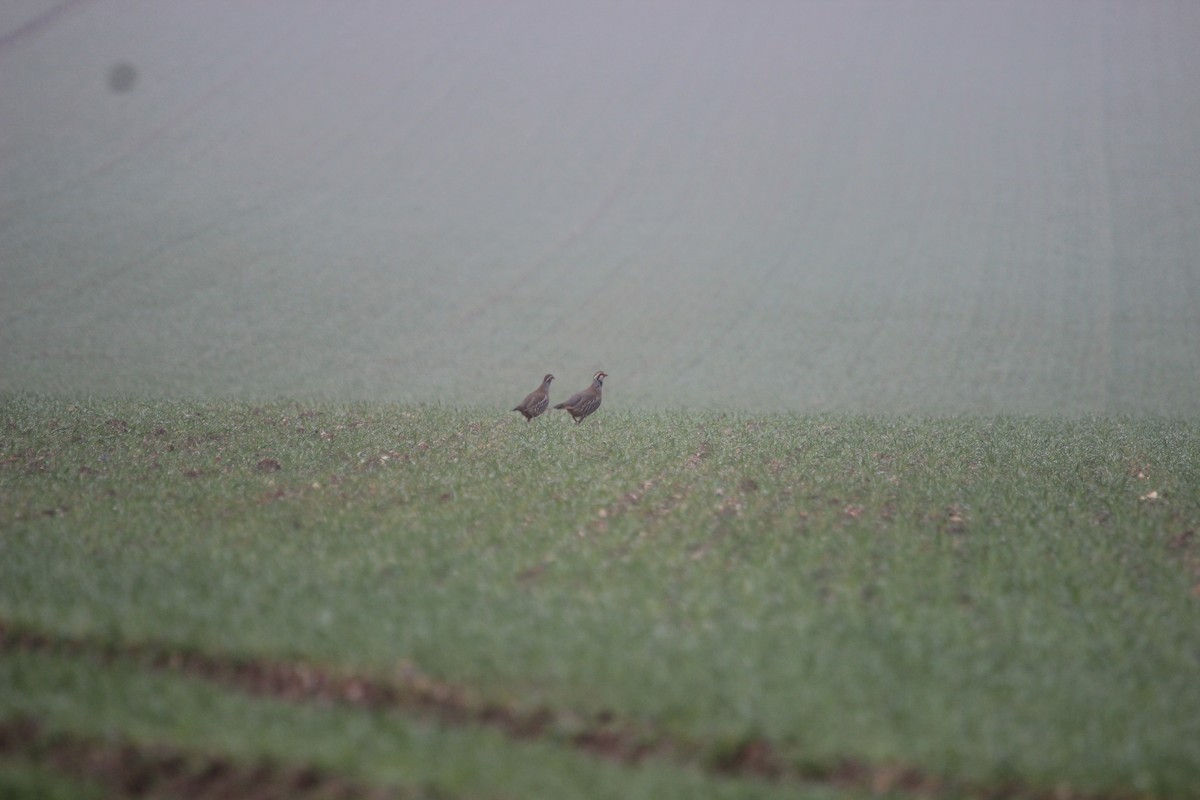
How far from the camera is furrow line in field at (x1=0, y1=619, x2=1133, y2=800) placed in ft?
20.8

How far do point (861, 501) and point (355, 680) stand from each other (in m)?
6.67

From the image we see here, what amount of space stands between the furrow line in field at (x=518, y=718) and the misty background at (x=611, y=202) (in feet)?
59.7

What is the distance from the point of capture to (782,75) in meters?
56.0

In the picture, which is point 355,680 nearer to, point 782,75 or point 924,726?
point 924,726

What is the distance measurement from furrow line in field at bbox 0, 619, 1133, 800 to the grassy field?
2 cm

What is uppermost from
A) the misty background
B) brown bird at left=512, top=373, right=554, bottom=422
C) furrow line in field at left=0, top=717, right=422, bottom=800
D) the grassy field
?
the misty background

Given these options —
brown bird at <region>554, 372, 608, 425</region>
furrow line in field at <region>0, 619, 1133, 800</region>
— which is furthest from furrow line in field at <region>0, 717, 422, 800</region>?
brown bird at <region>554, 372, 608, 425</region>

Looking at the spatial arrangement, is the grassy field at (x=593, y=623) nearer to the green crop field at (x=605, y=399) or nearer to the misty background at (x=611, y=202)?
the green crop field at (x=605, y=399)

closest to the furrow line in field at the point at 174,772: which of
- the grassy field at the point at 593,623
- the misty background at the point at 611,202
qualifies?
the grassy field at the point at 593,623

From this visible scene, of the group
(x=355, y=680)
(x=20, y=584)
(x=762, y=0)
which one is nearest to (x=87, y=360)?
(x=20, y=584)

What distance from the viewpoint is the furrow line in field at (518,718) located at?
6.35 meters

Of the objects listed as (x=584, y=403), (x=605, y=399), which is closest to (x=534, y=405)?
(x=584, y=403)

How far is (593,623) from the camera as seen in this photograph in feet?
27.0

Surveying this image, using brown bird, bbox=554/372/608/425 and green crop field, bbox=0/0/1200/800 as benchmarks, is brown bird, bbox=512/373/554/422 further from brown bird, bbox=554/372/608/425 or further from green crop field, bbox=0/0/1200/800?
green crop field, bbox=0/0/1200/800
